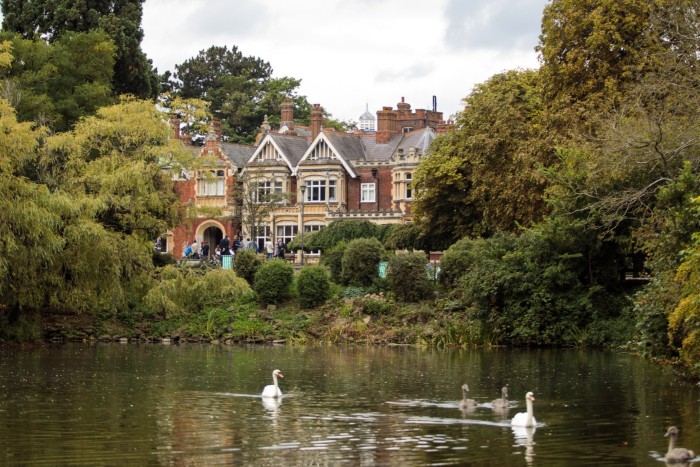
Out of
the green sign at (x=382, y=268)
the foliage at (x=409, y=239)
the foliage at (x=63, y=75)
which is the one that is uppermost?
the foliage at (x=63, y=75)

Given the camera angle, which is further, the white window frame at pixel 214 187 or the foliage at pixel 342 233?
→ the white window frame at pixel 214 187

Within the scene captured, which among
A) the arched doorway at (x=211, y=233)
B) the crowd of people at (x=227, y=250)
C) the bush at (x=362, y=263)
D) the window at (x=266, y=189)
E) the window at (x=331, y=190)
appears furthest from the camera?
the arched doorway at (x=211, y=233)

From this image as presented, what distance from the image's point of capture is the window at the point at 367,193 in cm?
8488

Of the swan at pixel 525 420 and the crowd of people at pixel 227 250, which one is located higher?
the crowd of people at pixel 227 250

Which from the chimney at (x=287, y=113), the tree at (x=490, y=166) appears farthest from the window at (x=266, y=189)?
the tree at (x=490, y=166)

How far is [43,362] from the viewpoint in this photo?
37719mm

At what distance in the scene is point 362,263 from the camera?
54.2 metres

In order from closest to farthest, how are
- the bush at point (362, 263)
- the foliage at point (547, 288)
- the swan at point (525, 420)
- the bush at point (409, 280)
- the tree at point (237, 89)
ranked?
the swan at point (525, 420)
the foliage at point (547, 288)
the bush at point (409, 280)
the bush at point (362, 263)
the tree at point (237, 89)

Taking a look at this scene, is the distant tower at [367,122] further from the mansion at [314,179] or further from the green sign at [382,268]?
the green sign at [382,268]

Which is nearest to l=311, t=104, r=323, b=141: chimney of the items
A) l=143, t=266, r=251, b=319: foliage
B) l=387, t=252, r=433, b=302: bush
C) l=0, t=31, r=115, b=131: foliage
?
l=0, t=31, r=115, b=131: foliage

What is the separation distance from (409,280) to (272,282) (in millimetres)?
6224

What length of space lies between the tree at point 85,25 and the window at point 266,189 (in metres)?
11.5

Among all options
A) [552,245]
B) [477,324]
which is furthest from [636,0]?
[477,324]

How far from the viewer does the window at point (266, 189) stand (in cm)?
7706
